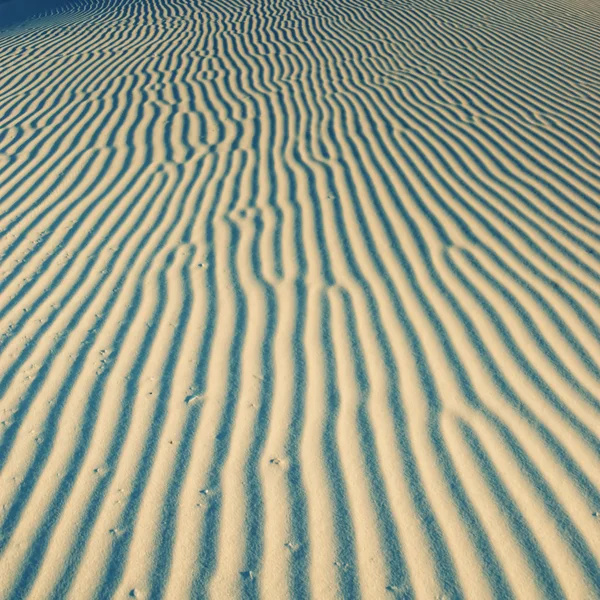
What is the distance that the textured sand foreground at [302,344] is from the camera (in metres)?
2.03

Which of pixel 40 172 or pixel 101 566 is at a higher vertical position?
pixel 40 172

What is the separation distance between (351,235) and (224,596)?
2478mm

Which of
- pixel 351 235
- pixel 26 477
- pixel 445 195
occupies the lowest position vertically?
pixel 26 477

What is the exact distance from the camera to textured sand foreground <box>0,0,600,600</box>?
2.03 m

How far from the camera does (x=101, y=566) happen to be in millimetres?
1988

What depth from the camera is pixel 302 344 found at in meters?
2.96

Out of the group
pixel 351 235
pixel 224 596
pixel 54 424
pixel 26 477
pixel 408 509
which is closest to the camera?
pixel 224 596

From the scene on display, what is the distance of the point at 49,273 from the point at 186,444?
1.71 meters

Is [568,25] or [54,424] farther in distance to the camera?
[568,25]

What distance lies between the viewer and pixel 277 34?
8898 mm

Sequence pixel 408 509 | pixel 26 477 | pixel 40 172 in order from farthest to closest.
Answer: pixel 40 172 < pixel 26 477 < pixel 408 509

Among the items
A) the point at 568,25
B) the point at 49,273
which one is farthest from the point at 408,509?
the point at 568,25

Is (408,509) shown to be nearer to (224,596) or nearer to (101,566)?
(224,596)

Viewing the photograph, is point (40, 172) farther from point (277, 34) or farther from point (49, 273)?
point (277, 34)
